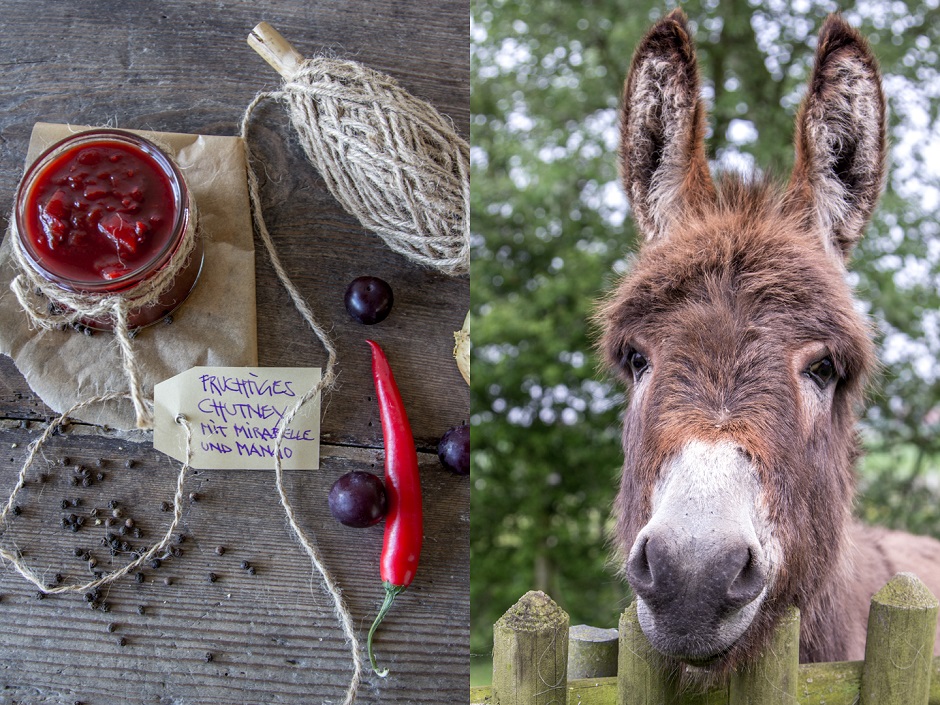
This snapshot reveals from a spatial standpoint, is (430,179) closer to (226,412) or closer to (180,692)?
(226,412)

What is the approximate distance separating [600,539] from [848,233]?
46cm

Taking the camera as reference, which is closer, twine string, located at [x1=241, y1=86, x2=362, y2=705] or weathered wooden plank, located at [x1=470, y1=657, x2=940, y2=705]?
weathered wooden plank, located at [x1=470, y1=657, x2=940, y2=705]

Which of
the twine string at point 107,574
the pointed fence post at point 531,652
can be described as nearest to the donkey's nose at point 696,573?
the pointed fence post at point 531,652

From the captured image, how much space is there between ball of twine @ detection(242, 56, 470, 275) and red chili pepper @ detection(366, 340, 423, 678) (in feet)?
0.68

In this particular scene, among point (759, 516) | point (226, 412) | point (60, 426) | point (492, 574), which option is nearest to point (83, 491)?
point (60, 426)

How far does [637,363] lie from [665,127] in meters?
0.28

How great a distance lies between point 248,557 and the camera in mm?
1024

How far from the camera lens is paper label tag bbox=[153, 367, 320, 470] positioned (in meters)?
1.01

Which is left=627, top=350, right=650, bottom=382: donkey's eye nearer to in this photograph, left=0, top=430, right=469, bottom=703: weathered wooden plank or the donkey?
the donkey

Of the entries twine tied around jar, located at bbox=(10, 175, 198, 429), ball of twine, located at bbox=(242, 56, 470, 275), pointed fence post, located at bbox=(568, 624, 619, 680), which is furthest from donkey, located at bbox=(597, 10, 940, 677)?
twine tied around jar, located at bbox=(10, 175, 198, 429)

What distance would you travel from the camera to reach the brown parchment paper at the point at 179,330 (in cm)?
102

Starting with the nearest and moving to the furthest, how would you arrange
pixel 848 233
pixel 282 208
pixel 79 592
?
pixel 848 233 → pixel 79 592 → pixel 282 208

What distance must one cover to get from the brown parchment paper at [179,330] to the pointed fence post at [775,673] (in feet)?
2.50

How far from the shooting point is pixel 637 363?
0.76 meters
